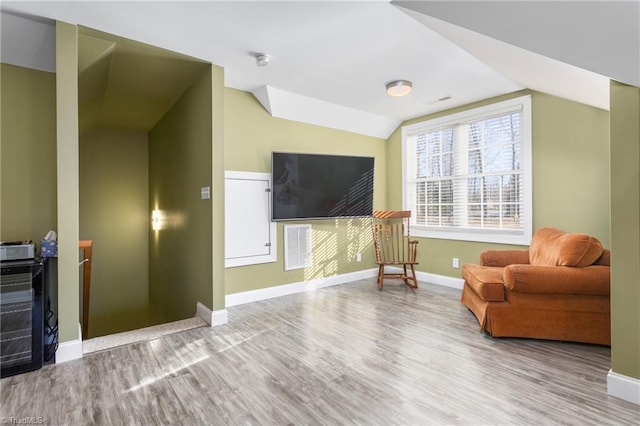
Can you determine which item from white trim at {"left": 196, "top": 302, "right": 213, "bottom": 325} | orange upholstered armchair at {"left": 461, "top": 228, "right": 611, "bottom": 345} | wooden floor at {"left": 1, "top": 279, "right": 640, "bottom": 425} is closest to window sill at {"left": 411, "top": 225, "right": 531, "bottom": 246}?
Result: orange upholstered armchair at {"left": 461, "top": 228, "right": 611, "bottom": 345}

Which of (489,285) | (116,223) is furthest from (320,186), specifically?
(116,223)

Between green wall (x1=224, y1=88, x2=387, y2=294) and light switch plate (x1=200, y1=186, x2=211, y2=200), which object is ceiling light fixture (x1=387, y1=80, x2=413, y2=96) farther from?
light switch plate (x1=200, y1=186, x2=211, y2=200)

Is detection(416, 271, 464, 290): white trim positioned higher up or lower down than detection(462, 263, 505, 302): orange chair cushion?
lower down

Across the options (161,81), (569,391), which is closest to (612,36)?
(569,391)

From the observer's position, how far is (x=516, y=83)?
3498 millimetres

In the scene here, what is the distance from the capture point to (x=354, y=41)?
262 cm

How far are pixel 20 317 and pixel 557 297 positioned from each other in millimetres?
4037

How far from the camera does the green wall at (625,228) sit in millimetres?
1814

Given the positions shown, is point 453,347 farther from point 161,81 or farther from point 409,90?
point 161,81

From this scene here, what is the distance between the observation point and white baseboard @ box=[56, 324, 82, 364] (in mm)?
2314

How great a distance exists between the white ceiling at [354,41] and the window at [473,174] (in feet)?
1.74

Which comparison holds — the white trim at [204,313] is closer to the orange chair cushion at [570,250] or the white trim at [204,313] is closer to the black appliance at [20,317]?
the black appliance at [20,317]

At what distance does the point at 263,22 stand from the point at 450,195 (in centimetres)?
336

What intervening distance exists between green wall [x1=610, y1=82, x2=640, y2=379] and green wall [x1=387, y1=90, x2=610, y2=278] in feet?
5.40
